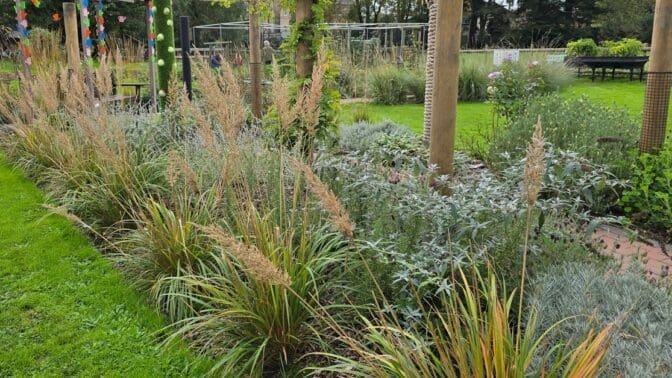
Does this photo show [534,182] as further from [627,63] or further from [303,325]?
[627,63]

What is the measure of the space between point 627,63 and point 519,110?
33.0ft

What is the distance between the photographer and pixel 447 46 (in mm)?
3061

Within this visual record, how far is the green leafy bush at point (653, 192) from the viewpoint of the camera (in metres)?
3.45

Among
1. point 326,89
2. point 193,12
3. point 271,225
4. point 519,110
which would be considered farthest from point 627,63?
point 193,12

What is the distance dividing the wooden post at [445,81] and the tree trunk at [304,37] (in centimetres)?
206

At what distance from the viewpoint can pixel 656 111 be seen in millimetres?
3943

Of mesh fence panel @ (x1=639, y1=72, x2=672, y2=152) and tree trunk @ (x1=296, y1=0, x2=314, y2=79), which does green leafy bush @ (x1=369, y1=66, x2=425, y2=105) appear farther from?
mesh fence panel @ (x1=639, y1=72, x2=672, y2=152)

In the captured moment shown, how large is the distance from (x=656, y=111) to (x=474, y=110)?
5.57 m

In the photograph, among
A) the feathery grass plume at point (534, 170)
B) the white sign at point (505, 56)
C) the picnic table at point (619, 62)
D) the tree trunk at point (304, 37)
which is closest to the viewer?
the feathery grass plume at point (534, 170)

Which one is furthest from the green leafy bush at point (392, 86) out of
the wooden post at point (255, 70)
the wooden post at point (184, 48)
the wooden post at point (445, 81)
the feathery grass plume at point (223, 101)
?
the feathery grass plume at point (223, 101)

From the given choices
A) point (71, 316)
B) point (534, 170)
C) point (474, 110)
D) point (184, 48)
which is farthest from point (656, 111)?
point (474, 110)

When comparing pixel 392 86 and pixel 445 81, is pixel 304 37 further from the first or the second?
pixel 392 86

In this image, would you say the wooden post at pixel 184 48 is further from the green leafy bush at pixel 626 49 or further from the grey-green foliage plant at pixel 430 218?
the green leafy bush at pixel 626 49

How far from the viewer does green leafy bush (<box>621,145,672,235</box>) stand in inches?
136
